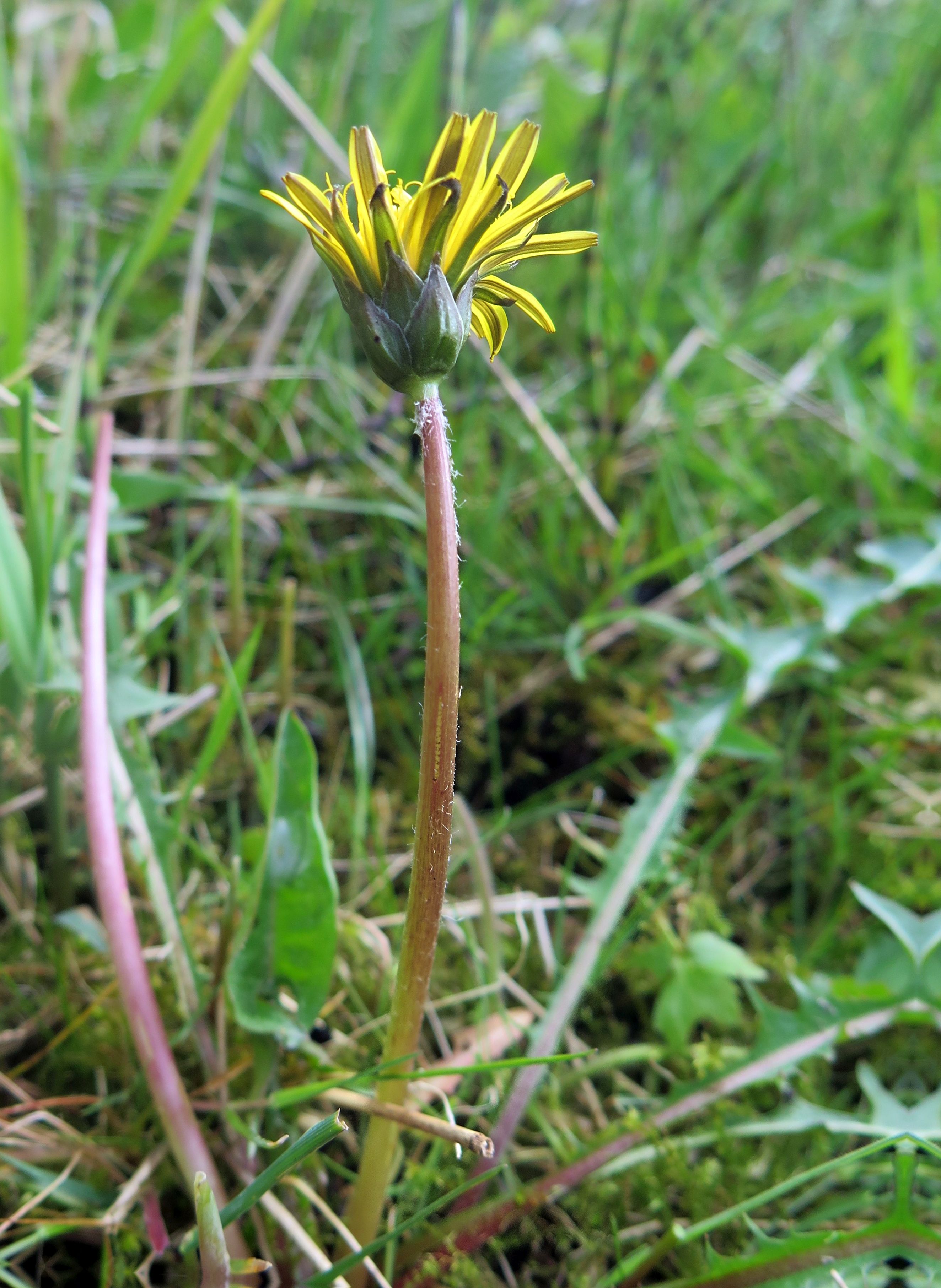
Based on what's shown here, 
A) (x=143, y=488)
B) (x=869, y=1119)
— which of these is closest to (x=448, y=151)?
(x=143, y=488)

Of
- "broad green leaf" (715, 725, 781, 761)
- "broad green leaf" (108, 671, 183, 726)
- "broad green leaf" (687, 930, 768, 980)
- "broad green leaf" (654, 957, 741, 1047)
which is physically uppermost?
"broad green leaf" (108, 671, 183, 726)

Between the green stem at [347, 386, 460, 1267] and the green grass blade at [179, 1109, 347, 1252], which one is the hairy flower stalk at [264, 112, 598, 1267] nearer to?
the green stem at [347, 386, 460, 1267]

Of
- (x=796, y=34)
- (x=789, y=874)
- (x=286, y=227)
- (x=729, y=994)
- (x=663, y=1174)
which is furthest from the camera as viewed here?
(x=796, y=34)

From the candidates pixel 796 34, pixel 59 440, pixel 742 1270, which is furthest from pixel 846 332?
pixel 742 1270

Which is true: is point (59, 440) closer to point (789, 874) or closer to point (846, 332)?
point (789, 874)

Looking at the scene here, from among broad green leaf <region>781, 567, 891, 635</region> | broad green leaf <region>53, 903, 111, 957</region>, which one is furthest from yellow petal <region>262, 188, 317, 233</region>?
broad green leaf <region>781, 567, 891, 635</region>

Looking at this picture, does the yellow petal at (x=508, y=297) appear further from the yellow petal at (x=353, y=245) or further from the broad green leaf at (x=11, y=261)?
the broad green leaf at (x=11, y=261)

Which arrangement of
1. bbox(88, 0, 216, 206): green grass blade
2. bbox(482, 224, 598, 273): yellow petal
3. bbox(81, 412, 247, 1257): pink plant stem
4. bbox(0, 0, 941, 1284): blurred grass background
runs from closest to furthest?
bbox(482, 224, 598, 273): yellow petal < bbox(81, 412, 247, 1257): pink plant stem < bbox(0, 0, 941, 1284): blurred grass background < bbox(88, 0, 216, 206): green grass blade
